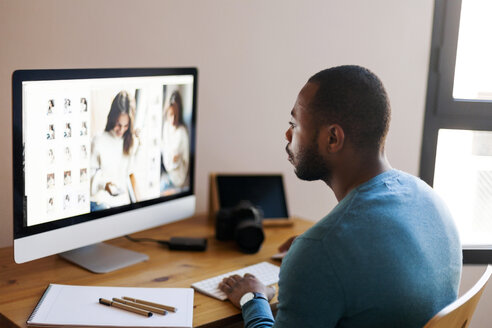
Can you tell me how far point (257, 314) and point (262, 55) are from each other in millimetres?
1158

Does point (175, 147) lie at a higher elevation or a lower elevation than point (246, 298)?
higher

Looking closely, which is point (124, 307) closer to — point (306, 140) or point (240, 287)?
point (240, 287)

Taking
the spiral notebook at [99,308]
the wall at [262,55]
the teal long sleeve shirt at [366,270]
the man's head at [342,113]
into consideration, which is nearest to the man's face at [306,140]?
the man's head at [342,113]

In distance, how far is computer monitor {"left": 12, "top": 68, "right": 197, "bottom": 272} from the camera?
58.4 inches

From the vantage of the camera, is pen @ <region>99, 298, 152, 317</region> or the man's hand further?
the man's hand

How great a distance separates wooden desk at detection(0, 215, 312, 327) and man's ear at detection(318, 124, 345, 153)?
45 cm

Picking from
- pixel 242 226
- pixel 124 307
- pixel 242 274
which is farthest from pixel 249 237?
pixel 124 307

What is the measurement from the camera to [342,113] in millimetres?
1301

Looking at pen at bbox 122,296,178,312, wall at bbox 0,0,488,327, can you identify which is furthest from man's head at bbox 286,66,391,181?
wall at bbox 0,0,488,327

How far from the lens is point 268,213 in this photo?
7.03 ft

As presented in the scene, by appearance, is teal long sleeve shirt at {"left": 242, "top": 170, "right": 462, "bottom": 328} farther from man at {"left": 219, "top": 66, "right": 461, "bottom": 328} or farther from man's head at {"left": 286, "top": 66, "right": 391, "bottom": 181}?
man's head at {"left": 286, "top": 66, "right": 391, "bottom": 181}

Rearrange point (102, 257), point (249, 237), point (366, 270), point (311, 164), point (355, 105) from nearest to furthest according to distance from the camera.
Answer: point (366, 270) < point (355, 105) < point (311, 164) < point (102, 257) < point (249, 237)

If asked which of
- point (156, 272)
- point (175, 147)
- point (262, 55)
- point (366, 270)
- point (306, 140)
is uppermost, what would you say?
point (262, 55)

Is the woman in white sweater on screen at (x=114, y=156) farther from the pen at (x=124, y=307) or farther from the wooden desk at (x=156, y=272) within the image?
the pen at (x=124, y=307)
